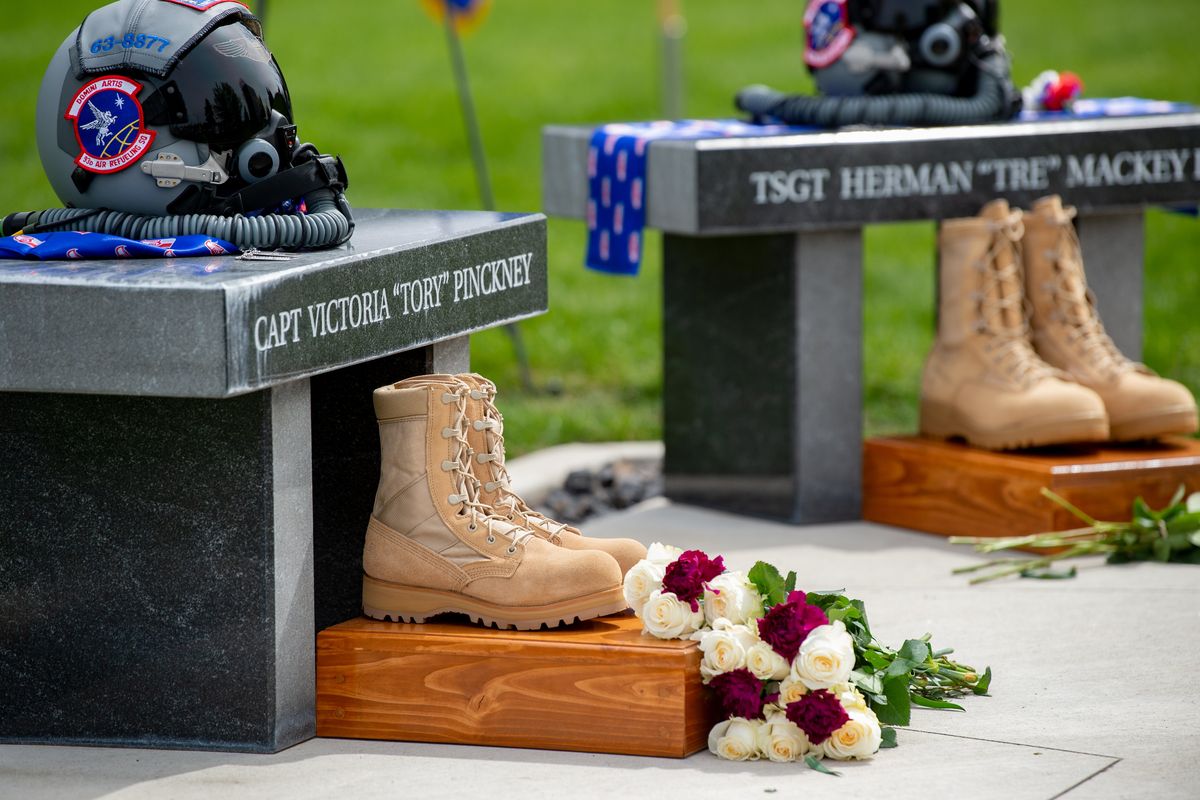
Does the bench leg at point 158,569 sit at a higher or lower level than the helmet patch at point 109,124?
lower

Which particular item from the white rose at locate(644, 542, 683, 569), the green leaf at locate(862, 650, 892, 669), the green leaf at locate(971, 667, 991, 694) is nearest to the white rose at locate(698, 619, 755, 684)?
the white rose at locate(644, 542, 683, 569)

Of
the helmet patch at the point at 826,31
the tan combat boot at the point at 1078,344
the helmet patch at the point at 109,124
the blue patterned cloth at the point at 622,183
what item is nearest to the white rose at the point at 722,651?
the helmet patch at the point at 109,124

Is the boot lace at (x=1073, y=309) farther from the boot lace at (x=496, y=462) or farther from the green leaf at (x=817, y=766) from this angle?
the green leaf at (x=817, y=766)

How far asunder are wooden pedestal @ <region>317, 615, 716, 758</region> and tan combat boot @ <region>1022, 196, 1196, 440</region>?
239 centimetres

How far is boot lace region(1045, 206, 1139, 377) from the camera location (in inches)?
228

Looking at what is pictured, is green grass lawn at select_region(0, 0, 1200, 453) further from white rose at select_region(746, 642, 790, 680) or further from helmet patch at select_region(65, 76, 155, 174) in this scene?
white rose at select_region(746, 642, 790, 680)

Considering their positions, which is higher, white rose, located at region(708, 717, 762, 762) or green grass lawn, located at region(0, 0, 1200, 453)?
green grass lawn, located at region(0, 0, 1200, 453)

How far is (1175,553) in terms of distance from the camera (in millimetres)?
5367

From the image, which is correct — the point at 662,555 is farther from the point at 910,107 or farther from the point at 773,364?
the point at 910,107

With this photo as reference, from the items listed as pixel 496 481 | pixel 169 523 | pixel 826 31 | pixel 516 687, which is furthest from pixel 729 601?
pixel 826 31

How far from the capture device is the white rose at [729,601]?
3.74 meters

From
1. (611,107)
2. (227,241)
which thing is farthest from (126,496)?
(611,107)

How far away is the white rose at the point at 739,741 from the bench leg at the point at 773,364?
2.28 meters

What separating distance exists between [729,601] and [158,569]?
1109 millimetres
